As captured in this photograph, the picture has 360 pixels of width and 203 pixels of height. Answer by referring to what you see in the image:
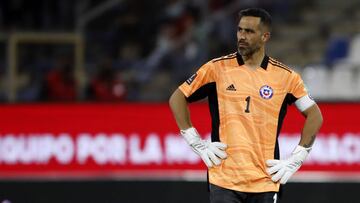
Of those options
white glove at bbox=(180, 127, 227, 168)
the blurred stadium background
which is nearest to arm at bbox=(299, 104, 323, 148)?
white glove at bbox=(180, 127, 227, 168)

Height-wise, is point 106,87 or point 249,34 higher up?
point 249,34

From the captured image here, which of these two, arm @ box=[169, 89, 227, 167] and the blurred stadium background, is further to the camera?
the blurred stadium background

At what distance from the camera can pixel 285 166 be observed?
19.2ft

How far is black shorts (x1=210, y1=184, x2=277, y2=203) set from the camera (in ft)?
19.0

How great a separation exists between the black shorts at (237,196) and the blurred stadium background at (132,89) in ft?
9.68

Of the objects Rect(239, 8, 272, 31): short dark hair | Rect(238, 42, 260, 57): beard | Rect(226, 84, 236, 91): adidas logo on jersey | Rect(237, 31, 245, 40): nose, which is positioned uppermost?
Rect(239, 8, 272, 31): short dark hair

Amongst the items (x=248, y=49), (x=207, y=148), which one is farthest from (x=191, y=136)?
(x=248, y=49)

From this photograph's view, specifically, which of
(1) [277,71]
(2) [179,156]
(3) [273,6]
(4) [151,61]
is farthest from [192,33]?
(1) [277,71]

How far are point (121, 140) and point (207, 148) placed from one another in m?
Result: 4.50

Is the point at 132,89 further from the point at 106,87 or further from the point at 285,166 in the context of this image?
the point at 285,166

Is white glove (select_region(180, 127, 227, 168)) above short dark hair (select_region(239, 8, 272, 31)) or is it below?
below

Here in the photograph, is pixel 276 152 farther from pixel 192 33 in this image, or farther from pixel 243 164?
pixel 192 33

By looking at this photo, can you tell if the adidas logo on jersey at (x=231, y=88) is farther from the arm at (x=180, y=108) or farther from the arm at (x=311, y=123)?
the arm at (x=311, y=123)

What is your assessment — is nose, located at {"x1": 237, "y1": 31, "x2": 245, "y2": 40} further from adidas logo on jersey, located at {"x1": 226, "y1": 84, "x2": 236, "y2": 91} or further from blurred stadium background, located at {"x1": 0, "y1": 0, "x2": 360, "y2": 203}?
blurred stadium background, located at {"x1": 0, "y1": 0, "x2": 360, "y2": 203}
